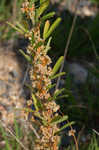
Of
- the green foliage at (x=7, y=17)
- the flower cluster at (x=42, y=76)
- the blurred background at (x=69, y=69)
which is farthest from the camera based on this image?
the green foliage at (x=7, y=17)

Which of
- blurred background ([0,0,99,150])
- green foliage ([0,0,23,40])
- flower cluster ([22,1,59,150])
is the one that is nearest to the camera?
flower cluster ([22,1,59,150])

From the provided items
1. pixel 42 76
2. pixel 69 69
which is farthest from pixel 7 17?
pixel 42 76

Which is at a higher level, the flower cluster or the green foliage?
the green foliage

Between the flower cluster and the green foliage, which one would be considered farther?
the green foliage

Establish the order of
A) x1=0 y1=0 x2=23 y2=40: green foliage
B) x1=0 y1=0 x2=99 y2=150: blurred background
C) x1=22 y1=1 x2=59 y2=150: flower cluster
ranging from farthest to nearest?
x1=0 y1=0 x2=23 y2=40: green foliage, x1=0 y1=0 x2=99 y2=150: blurred background, x1=22 y1=1 x2=59 y2=150: flower cluster

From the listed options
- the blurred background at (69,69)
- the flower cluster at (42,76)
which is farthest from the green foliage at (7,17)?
the flower cluster at (42,76)

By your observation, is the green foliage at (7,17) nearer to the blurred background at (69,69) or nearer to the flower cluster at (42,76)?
the blurred background at (69,69)

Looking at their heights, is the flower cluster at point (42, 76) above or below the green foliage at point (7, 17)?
below

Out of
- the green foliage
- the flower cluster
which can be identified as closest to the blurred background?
the green foliage

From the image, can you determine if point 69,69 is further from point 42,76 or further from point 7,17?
point 42,76

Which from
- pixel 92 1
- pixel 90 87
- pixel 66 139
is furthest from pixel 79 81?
pixel 92 1

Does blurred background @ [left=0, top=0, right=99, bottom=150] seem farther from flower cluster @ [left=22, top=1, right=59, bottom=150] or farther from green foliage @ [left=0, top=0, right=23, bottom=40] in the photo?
flower cluster @ [left=22, top=1, right=59, bottom=150]

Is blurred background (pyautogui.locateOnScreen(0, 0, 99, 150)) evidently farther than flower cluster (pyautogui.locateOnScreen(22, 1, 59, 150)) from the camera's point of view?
Yes
